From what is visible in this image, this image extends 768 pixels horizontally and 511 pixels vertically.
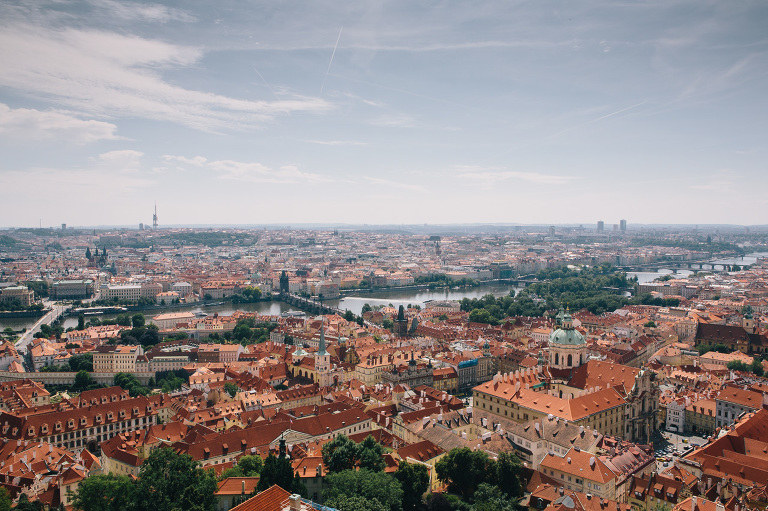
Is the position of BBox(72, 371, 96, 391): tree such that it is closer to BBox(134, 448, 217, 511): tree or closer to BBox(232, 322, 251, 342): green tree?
BBox(232, 322, 251, 342): green tree

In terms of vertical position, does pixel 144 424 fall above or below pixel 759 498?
below

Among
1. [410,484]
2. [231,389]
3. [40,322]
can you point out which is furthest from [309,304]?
[410,484]

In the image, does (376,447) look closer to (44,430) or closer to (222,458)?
(222,458)

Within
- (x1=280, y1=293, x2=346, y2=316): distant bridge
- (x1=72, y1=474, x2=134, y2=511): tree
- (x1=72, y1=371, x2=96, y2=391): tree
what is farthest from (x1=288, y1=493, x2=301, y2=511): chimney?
(x1=280, y1=293, x2=346, y2=316): distant bridge

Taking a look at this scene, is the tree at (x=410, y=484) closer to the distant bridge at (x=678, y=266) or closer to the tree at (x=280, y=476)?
the tree at (x=280, y=476)

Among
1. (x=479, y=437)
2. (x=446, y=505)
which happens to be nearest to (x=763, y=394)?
(x=479, y=437)

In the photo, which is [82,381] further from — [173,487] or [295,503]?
[295,503]
